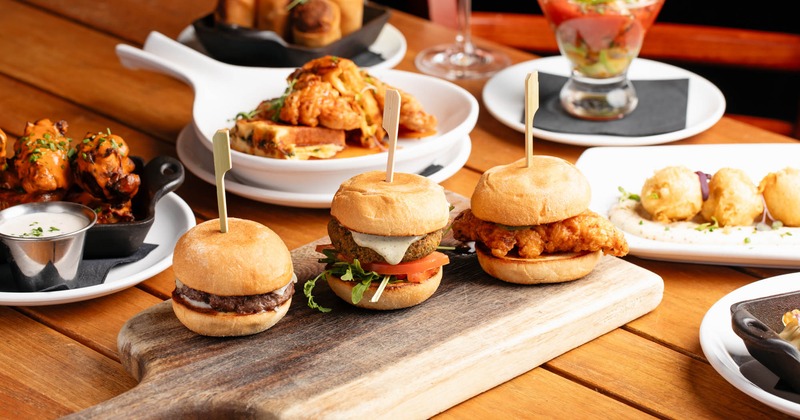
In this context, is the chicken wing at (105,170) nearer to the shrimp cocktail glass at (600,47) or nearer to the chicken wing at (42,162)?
the chicken wing at (42,162)

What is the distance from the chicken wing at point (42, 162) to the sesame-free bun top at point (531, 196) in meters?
0.86

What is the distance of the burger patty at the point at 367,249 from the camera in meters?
1.82

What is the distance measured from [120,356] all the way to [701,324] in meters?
1.04

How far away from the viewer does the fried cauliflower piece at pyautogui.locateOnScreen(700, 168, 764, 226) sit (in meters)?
2.12

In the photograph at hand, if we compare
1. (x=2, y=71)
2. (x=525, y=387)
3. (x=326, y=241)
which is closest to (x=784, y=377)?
(x=525, y=387)

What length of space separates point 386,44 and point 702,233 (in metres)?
1.58

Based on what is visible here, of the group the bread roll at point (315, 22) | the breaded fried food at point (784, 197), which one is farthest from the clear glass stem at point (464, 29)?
the breaded fried food at point (784, 197)

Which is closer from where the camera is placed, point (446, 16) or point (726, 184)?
point (726, 184)

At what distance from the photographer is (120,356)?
5.75 ft

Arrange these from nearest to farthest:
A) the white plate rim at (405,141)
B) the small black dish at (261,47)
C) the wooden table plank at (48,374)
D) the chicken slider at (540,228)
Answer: the wooden table plank at (48,374)
the chicken slider at (540,228)
the white plate rim at (405,141)
the small black dish at (261,47)

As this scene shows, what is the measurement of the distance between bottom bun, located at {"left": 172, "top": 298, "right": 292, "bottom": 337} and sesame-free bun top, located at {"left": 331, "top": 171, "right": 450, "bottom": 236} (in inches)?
8.5

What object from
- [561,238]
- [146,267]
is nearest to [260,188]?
[146,267]

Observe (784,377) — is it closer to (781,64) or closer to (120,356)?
(120,356)

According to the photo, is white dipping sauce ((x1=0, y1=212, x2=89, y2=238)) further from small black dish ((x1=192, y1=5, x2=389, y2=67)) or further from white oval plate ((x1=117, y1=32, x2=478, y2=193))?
small black dish ((x1=192, y1=5, x2=389, y2=67))
